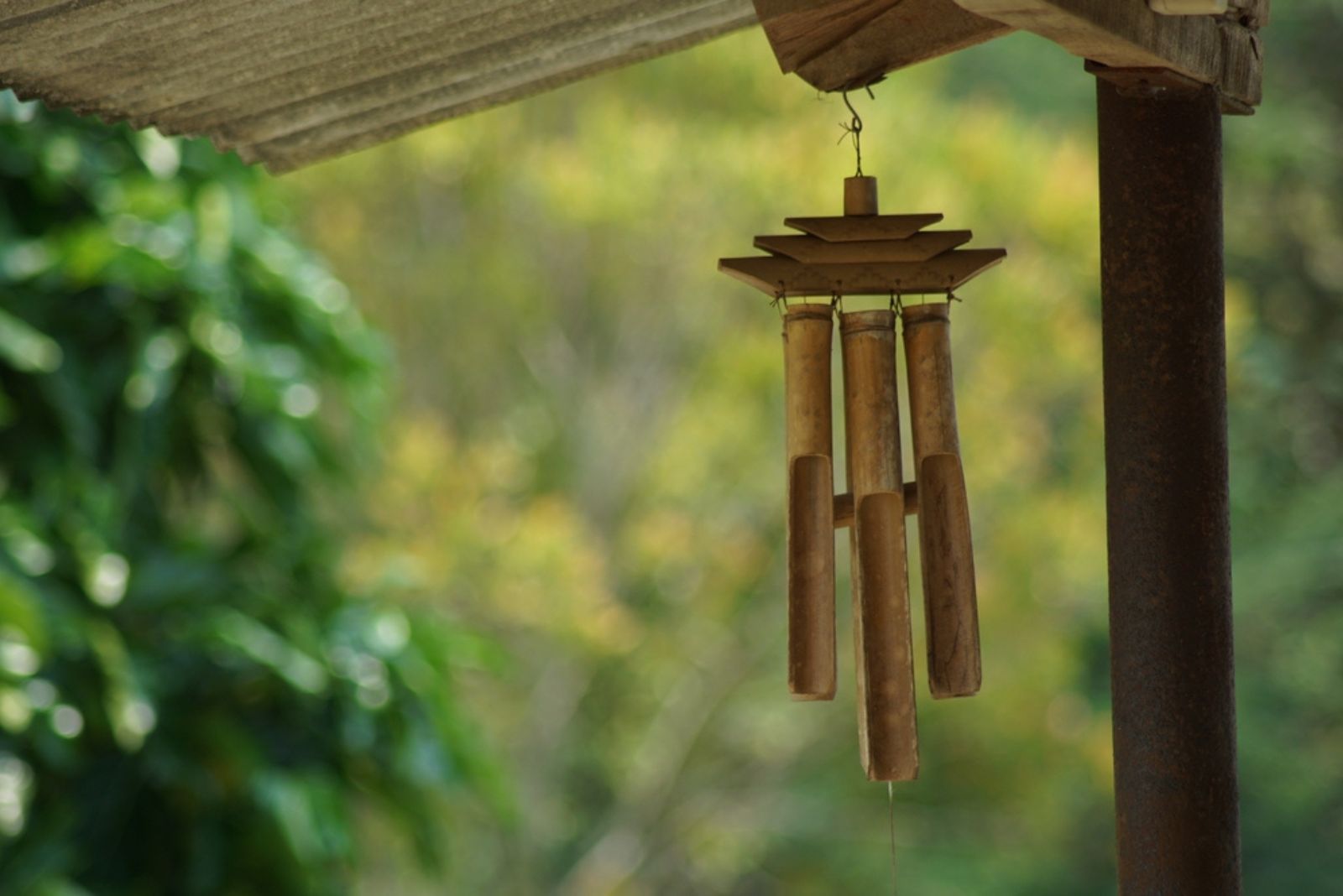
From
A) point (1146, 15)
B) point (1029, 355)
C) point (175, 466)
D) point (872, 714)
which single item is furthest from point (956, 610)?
point (1029, 355)

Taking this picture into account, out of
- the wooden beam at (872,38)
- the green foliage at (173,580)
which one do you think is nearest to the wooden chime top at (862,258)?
the wooden beam at (872,38)

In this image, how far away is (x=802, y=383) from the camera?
1.69 metres

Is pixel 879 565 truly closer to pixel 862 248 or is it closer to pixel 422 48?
pixel 862 248

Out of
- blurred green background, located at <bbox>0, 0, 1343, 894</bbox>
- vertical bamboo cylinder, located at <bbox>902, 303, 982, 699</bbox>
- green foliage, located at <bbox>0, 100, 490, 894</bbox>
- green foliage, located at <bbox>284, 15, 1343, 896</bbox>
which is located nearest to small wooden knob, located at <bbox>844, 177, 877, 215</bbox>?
vertical bamboo cylinder, located at <bbox>902, 303, 982, 699</bbox>

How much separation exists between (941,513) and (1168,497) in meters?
0.21

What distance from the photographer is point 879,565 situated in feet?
5.46

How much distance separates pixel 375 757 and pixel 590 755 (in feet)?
12.7

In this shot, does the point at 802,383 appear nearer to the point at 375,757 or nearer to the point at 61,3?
the point at 61,3

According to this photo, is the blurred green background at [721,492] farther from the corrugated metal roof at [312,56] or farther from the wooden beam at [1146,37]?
the wooden beam at [1146,37]

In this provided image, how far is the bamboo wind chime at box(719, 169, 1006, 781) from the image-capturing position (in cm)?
165

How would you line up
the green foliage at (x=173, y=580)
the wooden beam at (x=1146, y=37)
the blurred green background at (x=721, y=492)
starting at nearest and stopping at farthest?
Answer: the wooden beam at (x=1146, y=37) < the green foliage at (x=173, y=580) < the blurred green background at (x=721, y=492)

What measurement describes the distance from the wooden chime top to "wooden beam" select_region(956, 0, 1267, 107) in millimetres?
219

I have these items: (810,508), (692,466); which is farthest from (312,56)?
(692,466)

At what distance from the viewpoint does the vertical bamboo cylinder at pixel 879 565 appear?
5.42ft
